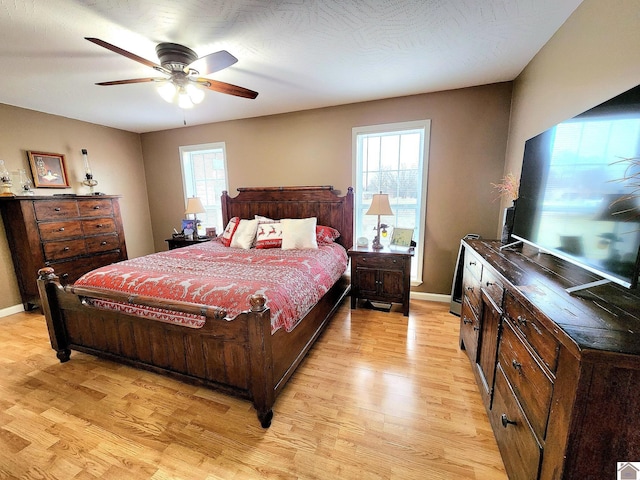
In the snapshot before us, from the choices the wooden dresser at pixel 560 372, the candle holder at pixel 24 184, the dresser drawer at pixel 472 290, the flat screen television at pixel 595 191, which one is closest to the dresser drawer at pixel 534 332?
the wooden dresser at pixel 560 372

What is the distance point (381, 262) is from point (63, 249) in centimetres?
389

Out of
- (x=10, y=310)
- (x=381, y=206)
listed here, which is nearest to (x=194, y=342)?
(x=381, y=206)

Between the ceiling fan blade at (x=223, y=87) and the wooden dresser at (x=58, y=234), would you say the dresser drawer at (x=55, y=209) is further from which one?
the ceiling fan blade at (x=223, y=87)

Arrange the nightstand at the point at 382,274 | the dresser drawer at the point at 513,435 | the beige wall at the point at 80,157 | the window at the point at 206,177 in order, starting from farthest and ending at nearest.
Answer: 1. the window at the point at 206,177
2. the beige wall at the point at 80,157
3. the nightstand at the point at 382,274
4. the dresser drawer at the point at 513,435

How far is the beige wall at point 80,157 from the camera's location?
10.0ft

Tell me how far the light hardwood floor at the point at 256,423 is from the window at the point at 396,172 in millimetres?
1554

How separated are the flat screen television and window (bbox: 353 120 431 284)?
1664 millimetres

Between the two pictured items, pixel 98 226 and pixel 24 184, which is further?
pixel 98 226

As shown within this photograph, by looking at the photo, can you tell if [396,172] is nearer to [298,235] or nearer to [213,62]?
[298,235]

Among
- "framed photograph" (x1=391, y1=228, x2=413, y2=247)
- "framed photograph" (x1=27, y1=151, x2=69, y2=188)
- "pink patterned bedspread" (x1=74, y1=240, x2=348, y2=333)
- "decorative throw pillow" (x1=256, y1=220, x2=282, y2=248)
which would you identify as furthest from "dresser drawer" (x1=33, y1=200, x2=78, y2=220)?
"framed photograph" (x1=391, y1=228, x2=413, y2=247)

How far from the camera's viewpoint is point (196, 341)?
165 centimetres

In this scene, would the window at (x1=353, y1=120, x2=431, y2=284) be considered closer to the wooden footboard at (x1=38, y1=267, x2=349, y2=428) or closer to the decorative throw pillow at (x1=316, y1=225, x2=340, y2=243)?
the decorative throw pillow at (x1=316, y1=225, x2=340, y2=243)

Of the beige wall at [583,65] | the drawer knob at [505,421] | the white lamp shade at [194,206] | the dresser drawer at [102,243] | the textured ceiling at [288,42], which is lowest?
the drawer knob at [505,421]

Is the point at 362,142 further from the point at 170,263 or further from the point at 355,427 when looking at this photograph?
the point at 355,427
